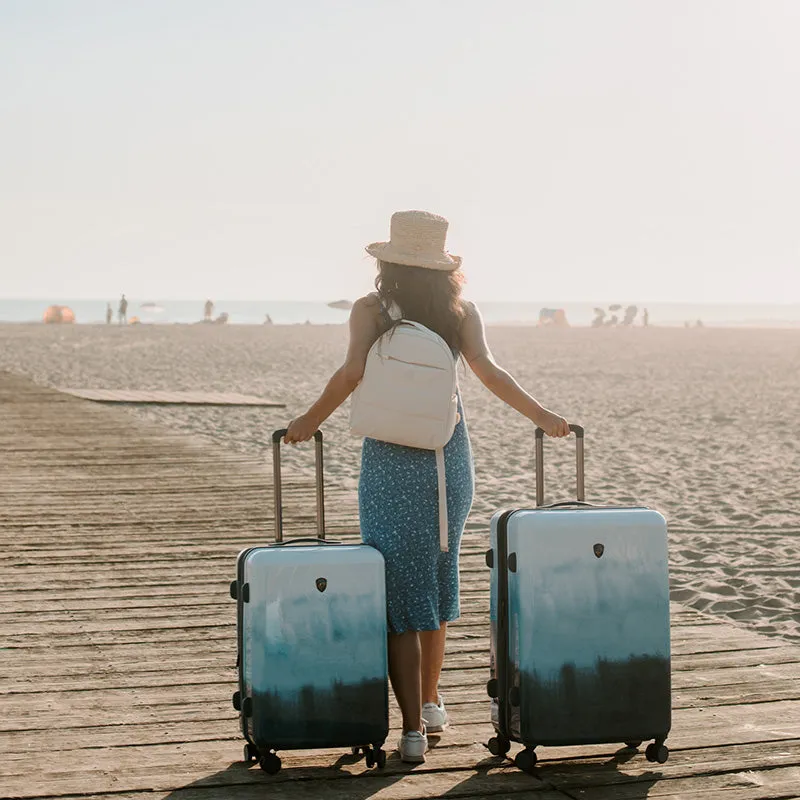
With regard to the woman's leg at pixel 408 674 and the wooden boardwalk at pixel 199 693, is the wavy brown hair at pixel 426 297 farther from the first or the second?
the wooden boardwalk at pixel 199 693

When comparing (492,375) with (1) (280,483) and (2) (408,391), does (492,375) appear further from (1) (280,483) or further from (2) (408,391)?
(1) (280,483)

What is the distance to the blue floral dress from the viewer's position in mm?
3443

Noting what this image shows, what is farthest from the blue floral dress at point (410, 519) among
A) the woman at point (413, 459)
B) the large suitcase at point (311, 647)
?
the large suitcase at point (311, 647)

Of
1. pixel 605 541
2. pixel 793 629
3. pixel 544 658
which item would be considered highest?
pixel 605 541

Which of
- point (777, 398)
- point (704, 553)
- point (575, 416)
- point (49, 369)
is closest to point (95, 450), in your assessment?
point (704, 553)

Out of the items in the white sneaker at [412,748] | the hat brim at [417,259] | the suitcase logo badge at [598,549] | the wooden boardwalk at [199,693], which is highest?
the hat brim at [417,259]

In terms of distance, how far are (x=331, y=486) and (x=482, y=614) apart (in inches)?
174

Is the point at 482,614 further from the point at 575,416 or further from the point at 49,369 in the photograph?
the point at 49,369

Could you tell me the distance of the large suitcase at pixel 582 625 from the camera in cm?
331

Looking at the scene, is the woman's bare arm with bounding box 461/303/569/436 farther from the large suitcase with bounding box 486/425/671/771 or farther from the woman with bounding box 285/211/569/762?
the large suitcase with bounding box 486/425/671/771

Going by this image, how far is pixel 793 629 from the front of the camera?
546 centimetres

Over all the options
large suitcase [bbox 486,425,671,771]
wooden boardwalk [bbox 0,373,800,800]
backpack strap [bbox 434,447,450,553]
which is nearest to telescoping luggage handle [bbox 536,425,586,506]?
large suitcase [bbox 486,425,671,771]

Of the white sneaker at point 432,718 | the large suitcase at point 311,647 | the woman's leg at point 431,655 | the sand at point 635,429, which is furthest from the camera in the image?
the sand at point 635,429

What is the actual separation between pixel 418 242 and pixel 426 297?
0.15 meters
